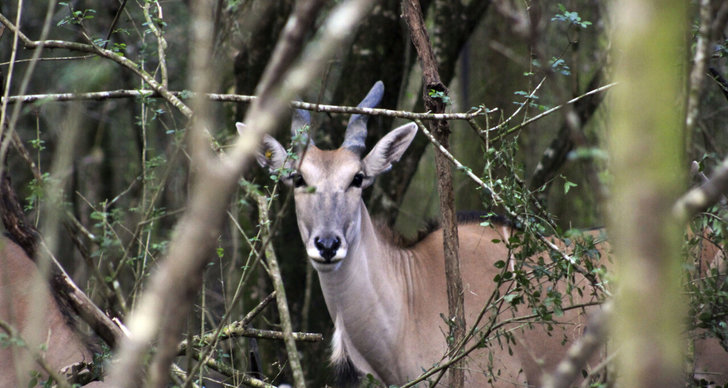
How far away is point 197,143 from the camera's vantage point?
1295 millimetres

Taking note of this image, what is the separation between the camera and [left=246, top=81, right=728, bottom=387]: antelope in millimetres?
4438

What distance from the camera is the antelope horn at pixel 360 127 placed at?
15.7 feet

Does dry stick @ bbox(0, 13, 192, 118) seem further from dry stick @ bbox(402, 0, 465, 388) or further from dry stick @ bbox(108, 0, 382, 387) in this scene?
dry stick @ bbox(108, 0, 382, 387)

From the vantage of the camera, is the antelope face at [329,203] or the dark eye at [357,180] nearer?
the antelope face at [329,203]

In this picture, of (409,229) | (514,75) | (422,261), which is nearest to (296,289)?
(422,261)

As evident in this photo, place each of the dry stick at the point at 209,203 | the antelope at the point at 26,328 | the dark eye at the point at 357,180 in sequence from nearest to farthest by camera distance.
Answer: the dry stick at the point at 209,203
the antelope at the point at 26,328
the dark eye at the point at 357,180

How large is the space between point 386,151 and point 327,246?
90 cm

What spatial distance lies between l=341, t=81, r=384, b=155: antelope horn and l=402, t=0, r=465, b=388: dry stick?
0.95 metres

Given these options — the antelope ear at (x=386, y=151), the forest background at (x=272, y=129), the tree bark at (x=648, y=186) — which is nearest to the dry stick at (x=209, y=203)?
the forest background at (x=272, y=129)

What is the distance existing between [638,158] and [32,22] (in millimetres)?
9469

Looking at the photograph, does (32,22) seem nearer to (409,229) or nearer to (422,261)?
(409,229)

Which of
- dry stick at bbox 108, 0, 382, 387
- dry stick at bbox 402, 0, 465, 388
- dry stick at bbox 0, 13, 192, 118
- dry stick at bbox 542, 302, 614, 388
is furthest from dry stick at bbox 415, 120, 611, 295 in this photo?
dry stick at bbox 108, 0, 382, 387

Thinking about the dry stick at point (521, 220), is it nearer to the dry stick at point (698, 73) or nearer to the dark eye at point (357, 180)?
the dark eye at point (357, 180)

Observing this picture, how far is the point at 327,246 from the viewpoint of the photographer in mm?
4223
